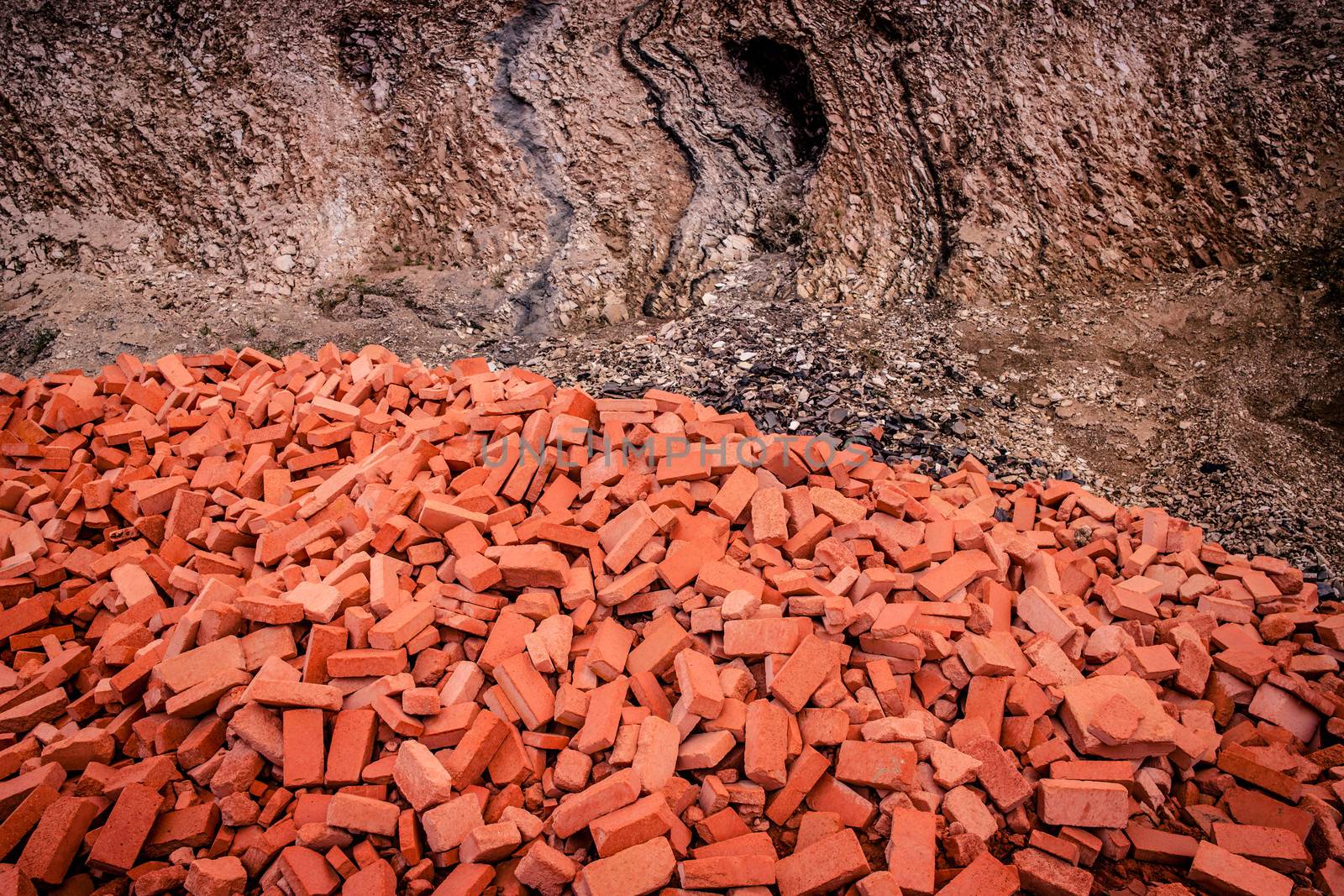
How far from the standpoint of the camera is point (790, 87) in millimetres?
6855

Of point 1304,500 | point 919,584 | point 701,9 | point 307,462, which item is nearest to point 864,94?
point 701,9

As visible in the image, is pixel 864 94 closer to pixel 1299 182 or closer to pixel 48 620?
pixel 1299 182

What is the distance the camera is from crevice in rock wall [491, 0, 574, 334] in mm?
6898

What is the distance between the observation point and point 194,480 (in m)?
3.71

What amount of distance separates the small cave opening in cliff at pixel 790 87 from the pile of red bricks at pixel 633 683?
424 cm

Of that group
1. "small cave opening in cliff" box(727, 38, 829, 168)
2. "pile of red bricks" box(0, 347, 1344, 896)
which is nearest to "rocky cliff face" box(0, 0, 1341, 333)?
"small cave opening in cliff" box(727, 38, 829, 168)

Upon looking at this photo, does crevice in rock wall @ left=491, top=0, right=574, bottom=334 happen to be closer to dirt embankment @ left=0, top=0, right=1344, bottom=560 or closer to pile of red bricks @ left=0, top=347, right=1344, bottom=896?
dirt embankment @ left=0, top=0, right=1344, bottom=560

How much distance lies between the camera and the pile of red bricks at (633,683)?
2174mm

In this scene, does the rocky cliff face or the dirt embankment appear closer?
the dirt embankment

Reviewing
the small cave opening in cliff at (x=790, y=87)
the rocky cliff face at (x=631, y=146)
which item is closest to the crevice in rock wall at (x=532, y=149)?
the rocky cliff face at (x=631, y=146)

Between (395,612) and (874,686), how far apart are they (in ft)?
5.92

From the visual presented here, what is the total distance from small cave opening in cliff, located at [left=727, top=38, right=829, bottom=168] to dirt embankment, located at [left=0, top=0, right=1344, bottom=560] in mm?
40

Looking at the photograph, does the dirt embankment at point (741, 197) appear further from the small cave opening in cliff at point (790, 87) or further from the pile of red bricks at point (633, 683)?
the pile of red bricks at point (633, 683)

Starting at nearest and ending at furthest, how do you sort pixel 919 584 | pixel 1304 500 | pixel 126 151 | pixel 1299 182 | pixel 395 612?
pixel 395 612 → pixel 919 584 → pixel 1304 500 → pixel 1299 182 → pixel 126 151
